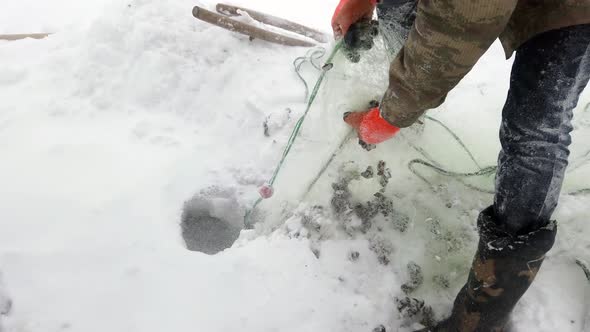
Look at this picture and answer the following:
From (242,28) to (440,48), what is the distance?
6.70ft

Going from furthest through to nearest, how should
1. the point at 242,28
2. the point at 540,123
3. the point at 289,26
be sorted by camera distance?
1. the point at 289,26
2. the point at 242,28
3. the point at 540,123

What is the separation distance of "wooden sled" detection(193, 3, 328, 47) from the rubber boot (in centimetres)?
205

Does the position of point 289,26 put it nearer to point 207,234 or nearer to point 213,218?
point 213,218

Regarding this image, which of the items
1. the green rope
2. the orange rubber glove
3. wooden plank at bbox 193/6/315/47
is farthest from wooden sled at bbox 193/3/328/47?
the orange rubber glove

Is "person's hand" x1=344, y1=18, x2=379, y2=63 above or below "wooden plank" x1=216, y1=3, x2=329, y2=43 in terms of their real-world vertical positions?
above

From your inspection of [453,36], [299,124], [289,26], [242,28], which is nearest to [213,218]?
[299,124]

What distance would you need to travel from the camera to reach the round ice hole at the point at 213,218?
6.99 ft

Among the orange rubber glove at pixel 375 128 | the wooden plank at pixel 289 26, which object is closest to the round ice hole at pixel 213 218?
the orange rubber glove at pixel 375 128

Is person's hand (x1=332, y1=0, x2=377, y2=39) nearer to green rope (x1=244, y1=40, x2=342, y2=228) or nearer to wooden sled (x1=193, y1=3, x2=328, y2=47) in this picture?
green rope (x1=244, y1=40, x2=342, y2=228)

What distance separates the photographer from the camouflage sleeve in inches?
40.3

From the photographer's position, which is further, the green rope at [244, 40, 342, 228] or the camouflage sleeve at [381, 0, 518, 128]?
the green rope at [244, 40, 342, 228]

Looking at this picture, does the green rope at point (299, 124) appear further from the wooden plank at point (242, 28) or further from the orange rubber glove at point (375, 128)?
the wooden plank at point (242, 28)

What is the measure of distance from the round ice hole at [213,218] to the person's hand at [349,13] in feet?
3.22

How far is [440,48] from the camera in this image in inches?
44.3
